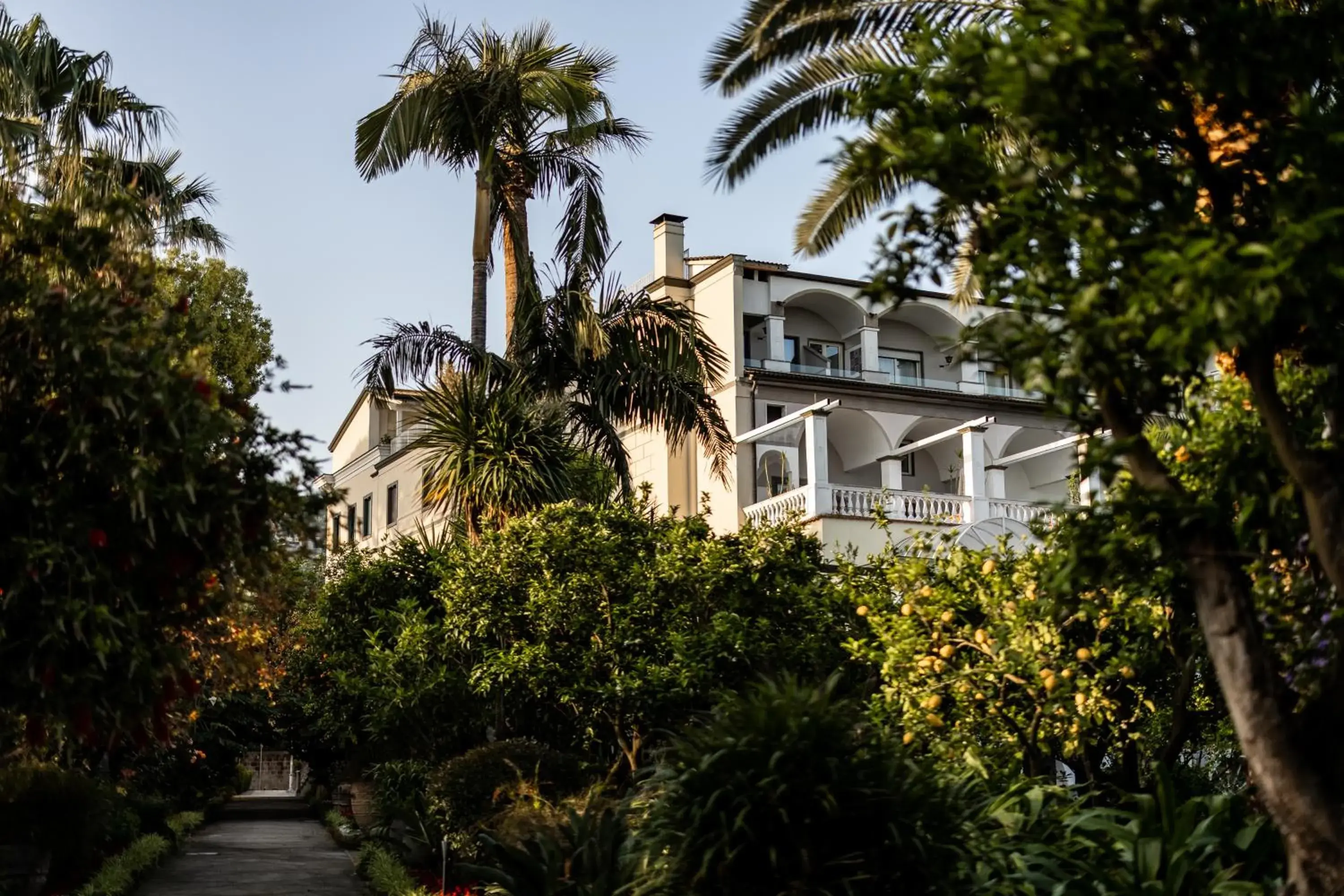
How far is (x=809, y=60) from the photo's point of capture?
1173 cm

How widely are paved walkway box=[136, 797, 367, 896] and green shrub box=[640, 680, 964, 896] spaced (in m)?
10.6

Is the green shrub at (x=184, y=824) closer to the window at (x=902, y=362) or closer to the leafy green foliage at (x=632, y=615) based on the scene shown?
the leafy green foliage at (x=632, y=615)

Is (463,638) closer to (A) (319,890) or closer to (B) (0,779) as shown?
(A) (319,890)

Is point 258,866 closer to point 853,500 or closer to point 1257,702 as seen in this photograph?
point 853,500

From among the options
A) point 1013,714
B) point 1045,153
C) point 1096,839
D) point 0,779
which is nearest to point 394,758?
point 0,779

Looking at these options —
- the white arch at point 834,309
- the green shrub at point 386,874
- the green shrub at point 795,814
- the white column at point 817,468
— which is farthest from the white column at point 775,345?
the green shrub at point 795,814

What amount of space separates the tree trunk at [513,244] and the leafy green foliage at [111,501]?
14.6 m

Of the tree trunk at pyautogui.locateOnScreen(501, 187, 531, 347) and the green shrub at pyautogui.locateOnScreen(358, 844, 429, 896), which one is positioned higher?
the tree trunk at pyautogui.locateOnScreen(501, 187, 531, 347)

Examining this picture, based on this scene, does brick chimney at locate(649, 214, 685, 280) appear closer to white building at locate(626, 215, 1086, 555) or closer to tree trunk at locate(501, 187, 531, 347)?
white building at locate(626, 215, 1086, 555)

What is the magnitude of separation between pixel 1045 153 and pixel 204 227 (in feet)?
66.4

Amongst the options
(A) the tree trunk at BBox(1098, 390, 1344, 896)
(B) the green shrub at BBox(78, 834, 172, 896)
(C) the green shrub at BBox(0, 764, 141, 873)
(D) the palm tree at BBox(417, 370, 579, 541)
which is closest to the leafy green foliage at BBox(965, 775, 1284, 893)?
(A) the tree trunk at BBox(1098, 390, 1344, 896)

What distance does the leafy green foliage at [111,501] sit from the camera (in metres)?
7.53

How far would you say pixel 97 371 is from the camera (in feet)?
25.3

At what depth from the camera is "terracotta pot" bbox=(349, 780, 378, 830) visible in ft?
85.4
